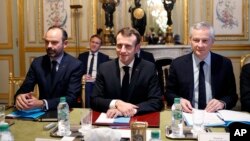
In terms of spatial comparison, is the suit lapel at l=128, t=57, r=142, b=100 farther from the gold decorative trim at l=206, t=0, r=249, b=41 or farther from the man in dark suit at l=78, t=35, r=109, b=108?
the gold decorative trim at l=206, t=0, r=249, b=41

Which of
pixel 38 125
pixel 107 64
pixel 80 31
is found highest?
pixel 80 31

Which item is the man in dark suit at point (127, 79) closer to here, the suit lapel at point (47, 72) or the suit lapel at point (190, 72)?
the suit lapel at point (190, 72)

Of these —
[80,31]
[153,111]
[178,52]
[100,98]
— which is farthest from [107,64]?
[80,31]

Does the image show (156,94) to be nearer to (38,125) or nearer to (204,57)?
(204,57)

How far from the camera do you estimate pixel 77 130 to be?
1.81m

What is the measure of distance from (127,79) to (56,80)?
0.60m

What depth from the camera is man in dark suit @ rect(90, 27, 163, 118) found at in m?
2.33

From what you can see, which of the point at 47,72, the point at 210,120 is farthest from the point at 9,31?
the point at 210,120

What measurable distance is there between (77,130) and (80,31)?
4297mm

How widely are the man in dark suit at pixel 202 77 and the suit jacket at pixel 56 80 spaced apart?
0.71m

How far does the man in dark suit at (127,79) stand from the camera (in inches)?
91.6

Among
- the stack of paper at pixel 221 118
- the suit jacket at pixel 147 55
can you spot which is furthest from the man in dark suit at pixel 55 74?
the suit jacket at pixel 147 55

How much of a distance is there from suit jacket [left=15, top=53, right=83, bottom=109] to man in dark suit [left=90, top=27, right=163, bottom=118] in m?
0.30

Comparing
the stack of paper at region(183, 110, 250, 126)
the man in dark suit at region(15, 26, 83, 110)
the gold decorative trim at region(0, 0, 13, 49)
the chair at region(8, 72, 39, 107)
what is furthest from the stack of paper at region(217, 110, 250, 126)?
the gold decorative trim at region(0, 0, 13, 49)
